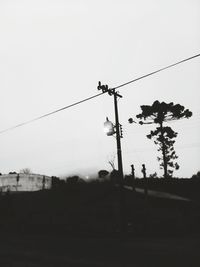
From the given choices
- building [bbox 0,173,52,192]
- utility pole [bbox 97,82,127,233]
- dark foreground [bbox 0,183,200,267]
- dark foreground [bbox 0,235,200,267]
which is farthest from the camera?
→ building [bbox 0,173,52,192]

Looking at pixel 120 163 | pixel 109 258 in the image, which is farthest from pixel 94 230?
pixel 109 258

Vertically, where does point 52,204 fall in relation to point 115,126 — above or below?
below

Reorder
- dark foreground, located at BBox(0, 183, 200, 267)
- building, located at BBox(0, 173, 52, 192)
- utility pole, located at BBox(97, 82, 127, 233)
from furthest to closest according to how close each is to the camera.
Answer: building, located at BBox(0, 173, 52, 192)
utility pole, located at BBox(97, 82, 127, 233)
dark foreground, located at BBox(0, 183, 200, 267)

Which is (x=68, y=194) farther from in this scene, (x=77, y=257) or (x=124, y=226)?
(x=77, y=257)

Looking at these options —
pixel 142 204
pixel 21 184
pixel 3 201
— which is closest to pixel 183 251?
pixel 142 204

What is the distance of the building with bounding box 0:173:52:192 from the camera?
54.3 m

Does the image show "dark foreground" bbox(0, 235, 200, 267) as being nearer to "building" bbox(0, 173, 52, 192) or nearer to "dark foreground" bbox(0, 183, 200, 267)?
"dark foreground" bbox(0, 183, 200, 267)

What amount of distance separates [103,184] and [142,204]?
938 cm

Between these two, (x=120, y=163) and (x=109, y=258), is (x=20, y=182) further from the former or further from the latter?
(x=109, y=258)

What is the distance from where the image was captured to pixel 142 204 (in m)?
33.4

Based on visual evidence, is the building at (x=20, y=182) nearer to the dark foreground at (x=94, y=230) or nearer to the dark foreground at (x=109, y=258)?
the dark foreground at (x=94, y=230)

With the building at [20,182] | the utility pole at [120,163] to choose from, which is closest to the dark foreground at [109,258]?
the utility pole at [120,163]

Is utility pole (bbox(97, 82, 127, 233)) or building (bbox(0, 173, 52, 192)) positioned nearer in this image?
utility pole (bbox(97, 82, 127, 233))

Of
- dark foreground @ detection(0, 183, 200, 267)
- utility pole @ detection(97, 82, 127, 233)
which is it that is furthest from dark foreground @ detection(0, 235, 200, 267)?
utility pole @ detection(97, 82, 127, 233)
